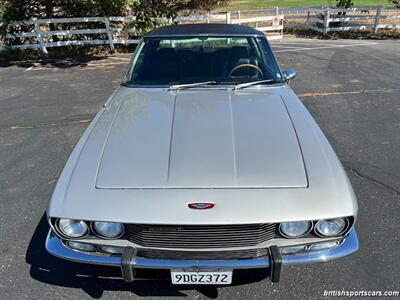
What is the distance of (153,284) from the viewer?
2656mm

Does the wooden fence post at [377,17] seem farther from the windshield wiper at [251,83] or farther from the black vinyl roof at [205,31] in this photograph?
the windshield wiper at [251,83]

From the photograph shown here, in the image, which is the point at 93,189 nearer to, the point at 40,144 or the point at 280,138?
the point at 280,138

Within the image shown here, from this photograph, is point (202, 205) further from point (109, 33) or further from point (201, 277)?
point (109, 33)

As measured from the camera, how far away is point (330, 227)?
89.0 inches

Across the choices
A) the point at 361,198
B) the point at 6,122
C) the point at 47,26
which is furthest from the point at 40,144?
the point at 47,26

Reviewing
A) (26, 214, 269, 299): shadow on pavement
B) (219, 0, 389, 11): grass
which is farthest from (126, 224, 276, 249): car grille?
(219, 0, 389, 11): grass

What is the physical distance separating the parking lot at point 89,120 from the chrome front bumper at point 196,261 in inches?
14.2

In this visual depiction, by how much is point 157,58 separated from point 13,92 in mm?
5291

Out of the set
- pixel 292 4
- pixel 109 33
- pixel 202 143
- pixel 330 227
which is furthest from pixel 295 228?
pixel 292 4

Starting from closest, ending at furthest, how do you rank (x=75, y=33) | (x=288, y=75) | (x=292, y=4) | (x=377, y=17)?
(x=288, y=75)
(x=75, y=33)
(x=377, y=17)
(x=292, y=4)

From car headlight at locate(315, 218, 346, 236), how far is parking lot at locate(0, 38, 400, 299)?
0.59 metres

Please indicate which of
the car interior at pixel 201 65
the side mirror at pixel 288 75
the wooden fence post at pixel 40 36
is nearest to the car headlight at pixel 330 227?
the car interior at pixel 201 65

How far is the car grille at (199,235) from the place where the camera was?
83.7 inches

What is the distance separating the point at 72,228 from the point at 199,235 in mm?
782
